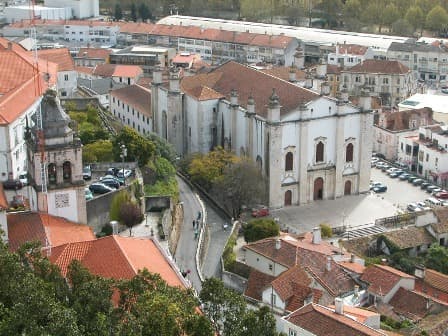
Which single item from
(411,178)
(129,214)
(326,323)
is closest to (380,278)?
(326,323)

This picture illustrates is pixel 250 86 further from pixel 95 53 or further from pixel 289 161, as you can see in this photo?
pixel 95 53

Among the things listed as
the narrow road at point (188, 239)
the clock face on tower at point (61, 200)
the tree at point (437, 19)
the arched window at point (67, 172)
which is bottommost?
the narrow road at point (188, 239)

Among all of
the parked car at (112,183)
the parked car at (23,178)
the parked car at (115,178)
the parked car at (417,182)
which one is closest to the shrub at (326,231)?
the parked car at (115,178)

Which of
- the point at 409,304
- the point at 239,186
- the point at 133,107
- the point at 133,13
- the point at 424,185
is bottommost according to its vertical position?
the point at 409,304

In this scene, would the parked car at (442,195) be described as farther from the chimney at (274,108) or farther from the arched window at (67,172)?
the arched window at (67,172)

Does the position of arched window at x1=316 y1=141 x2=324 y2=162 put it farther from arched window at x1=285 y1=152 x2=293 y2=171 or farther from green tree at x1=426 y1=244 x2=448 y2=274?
green tree at x1=426 y1=244 x2=448 y2=274

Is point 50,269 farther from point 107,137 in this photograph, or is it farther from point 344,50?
point 344,50

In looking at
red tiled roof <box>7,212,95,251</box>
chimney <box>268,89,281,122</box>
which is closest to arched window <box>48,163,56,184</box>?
red tiled roof <box>7,212,95,251</box>
